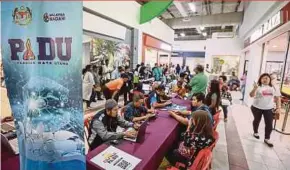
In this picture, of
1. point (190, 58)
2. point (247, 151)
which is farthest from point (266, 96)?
point (190, 58)

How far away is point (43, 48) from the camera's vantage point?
4.00 ft

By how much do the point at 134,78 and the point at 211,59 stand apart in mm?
7960

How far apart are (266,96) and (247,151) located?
109 cm

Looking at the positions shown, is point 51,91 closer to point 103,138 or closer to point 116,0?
point 103,138

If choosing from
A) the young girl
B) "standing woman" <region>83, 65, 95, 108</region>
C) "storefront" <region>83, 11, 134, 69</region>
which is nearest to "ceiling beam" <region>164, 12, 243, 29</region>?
"storefront" <region>83, 11, 134, 69</region>

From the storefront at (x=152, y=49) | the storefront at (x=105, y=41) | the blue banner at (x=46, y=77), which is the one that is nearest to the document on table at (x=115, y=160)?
the blue banner at (x=46, y=77)

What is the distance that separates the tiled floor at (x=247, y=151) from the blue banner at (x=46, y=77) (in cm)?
237

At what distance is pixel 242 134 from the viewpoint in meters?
4.18

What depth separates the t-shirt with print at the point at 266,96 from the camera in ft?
11.4

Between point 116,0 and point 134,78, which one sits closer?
point 116,0

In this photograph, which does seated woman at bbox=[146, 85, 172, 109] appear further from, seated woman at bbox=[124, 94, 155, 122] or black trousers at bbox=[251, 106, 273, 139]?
black trousers at bbox=[251, 106, 273, 139]

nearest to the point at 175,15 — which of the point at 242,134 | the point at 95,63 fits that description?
the point at 95,63

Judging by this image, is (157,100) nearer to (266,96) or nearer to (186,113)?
(186,113)

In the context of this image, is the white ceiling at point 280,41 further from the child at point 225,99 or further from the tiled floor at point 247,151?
the tiled floor at point 247,151
